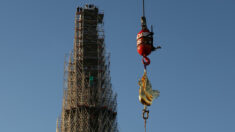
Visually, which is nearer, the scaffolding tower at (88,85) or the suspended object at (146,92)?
the suspended object at (146,92)

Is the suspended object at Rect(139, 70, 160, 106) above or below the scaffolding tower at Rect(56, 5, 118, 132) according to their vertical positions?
below

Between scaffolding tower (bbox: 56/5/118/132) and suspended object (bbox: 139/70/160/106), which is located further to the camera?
scaffolding tower (bbox: 56/5/118/132)

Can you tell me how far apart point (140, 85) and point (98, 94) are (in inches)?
2173

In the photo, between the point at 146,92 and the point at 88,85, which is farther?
the point at 88,85

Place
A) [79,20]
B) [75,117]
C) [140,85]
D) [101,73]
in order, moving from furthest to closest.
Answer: [79,20]
[101,73]
[75,117]
[140,85]

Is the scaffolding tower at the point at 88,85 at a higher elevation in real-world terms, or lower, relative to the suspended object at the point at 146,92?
higher

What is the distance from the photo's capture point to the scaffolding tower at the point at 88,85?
71.4 m

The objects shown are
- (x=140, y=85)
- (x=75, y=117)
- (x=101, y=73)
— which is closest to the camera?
(x=140, y=85)

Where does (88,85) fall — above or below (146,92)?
above

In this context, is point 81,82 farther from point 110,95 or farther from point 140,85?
point 140,85

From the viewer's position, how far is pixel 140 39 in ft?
60.3

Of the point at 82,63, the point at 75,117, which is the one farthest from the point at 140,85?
the point at 82,63

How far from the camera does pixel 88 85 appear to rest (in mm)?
74188

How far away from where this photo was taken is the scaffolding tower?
234 feet
